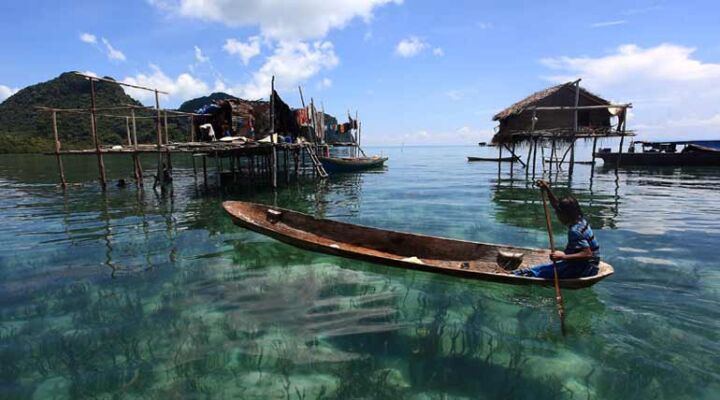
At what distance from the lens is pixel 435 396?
4.43 metres

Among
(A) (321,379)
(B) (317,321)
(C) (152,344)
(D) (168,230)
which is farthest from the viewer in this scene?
(D) (168,230)

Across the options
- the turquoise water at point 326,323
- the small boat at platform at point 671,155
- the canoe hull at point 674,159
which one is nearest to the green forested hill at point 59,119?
the turquoise water at point 326,323

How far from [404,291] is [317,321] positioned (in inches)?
74.7

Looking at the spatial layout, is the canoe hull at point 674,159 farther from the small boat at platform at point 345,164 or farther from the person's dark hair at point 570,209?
the person's dark hair at point 570,209

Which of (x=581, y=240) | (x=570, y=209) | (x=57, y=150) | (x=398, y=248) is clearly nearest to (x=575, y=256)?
(x=581, y=240)

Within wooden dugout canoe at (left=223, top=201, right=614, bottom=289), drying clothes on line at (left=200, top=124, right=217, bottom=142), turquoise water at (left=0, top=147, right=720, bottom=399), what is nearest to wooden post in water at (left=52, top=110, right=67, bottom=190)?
drying clothes on line at (left=200, top=124, right=217, bottom=142)

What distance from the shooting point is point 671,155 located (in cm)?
3366

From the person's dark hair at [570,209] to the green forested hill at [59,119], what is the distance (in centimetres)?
7427

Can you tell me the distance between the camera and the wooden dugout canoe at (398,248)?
626cm

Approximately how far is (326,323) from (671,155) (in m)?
38.6

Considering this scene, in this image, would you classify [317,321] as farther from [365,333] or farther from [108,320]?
[108,320]

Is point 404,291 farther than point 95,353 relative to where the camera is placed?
Yes

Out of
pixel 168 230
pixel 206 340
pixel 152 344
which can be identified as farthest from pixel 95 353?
pixel 168 230

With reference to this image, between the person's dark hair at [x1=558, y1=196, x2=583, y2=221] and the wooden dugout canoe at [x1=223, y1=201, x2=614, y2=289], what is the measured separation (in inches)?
35.4
